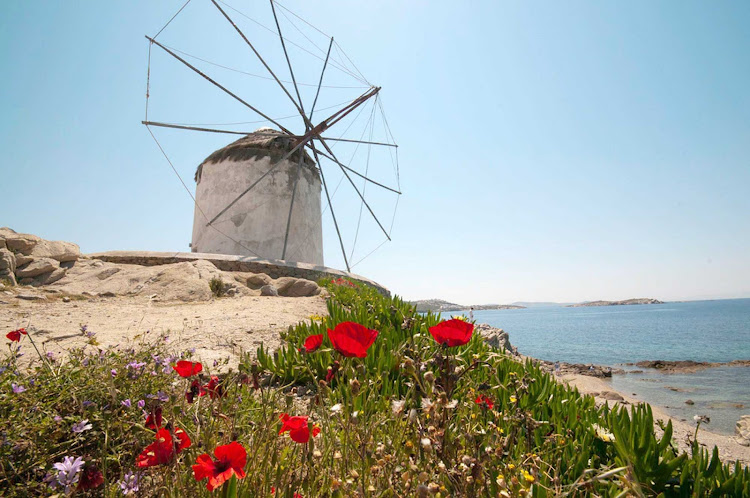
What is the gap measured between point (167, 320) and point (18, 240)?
5.77m

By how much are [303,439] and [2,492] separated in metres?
1.20

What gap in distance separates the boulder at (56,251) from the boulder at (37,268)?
11.7 inches

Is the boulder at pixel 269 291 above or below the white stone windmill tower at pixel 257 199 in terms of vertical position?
below

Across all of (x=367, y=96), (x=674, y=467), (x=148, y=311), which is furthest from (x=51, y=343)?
(x=367, y=96)

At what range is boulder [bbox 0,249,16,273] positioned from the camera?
23.5ft

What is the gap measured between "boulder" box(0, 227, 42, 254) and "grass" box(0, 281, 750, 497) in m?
8.44

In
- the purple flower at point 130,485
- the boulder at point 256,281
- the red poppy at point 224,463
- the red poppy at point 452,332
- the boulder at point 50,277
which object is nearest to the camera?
the red poppy at point 224,463

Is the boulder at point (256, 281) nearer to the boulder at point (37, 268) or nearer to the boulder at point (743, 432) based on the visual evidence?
the boulder at point (37, 268)

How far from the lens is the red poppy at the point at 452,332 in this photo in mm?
1177

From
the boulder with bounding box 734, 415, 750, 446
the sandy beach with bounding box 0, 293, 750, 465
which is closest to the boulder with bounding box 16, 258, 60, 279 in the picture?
the sandy beach with bounding box 0, 293, 750, 465

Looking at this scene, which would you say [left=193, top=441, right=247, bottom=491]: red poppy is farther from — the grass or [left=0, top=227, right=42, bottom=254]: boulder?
[left=0, top=227, right=42, bottom=254]: boulder

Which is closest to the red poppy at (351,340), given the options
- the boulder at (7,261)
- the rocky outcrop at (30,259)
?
the rocky outcrop at (30,259)

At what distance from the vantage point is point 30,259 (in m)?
7.76

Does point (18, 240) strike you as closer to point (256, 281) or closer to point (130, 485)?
point (256, 281)
